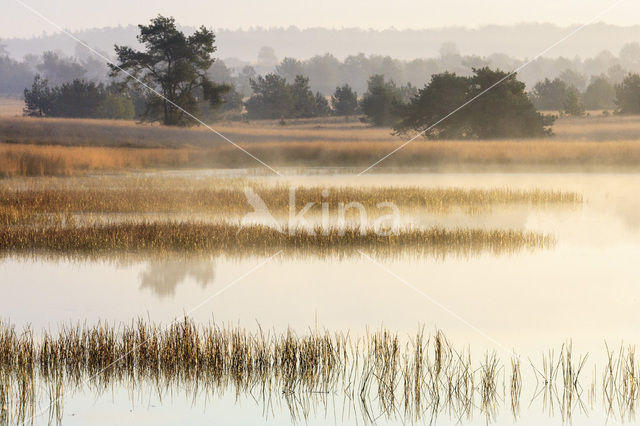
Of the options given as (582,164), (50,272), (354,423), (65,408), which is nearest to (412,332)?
(354,423)

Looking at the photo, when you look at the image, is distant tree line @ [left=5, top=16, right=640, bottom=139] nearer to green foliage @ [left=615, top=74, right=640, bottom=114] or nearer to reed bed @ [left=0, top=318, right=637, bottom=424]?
green foliage @ [left=615, top=74, right=640, bottom=114]

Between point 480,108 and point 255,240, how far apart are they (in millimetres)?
32689

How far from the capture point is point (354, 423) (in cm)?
669

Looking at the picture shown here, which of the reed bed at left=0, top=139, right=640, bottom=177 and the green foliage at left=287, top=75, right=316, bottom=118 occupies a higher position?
the green foliage at left=287, top=75, right=316, bottom=118

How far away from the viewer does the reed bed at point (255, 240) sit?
15398 mm

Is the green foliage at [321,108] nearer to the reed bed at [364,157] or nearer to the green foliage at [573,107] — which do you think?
the green foliage at [573,107]

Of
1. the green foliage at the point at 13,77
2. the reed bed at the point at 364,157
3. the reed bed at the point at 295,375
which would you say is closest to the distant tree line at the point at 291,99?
the reed bed at the point at 364,157

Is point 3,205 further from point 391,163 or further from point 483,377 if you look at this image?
point 391,163

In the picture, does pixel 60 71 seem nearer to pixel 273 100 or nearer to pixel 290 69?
pixel 290 69

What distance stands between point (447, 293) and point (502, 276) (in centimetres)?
169

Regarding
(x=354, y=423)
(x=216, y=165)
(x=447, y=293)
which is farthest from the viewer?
(x=216, y=165)

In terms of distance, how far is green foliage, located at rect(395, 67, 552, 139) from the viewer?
1821 inches

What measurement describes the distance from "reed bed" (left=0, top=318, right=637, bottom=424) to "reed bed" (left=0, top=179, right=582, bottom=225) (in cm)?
1188

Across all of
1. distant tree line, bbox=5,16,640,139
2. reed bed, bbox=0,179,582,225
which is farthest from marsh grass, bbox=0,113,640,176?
reed bed, bbox=0,179,582,225
